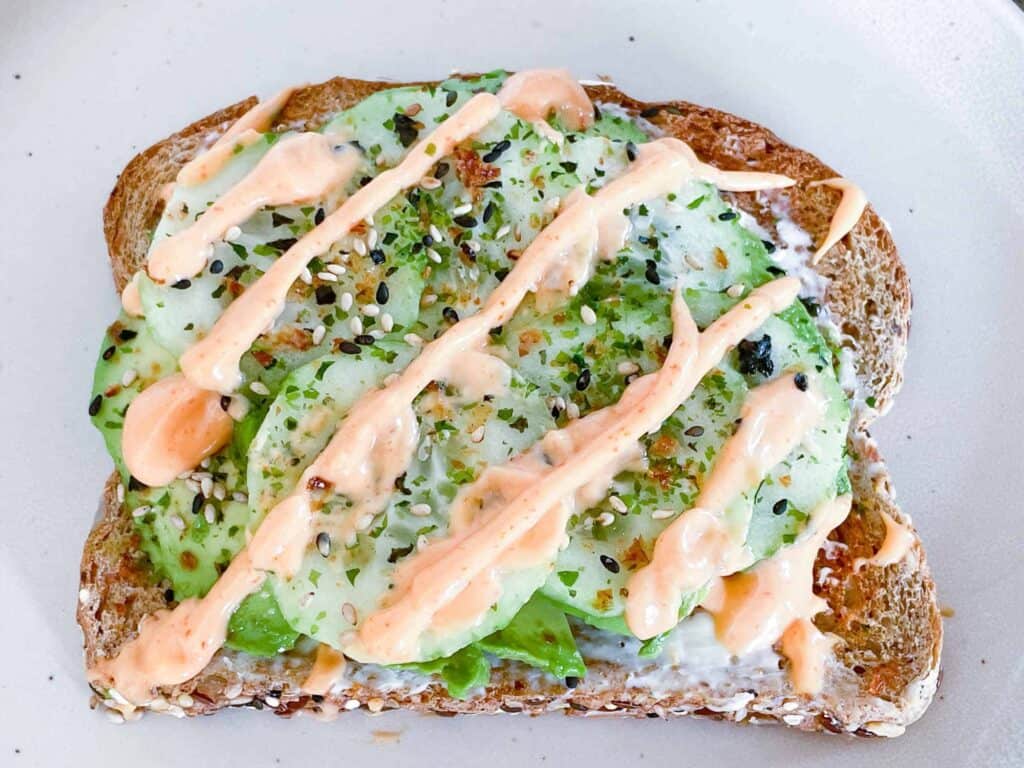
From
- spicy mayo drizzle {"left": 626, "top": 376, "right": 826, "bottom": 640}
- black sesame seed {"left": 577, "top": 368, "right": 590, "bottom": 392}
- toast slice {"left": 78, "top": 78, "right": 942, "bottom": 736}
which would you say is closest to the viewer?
spicy mayo drizzle {"left": 626, "top": 376, "right": 826, "bottom": 640}

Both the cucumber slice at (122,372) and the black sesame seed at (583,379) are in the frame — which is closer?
the black sesame seed at (583,379)

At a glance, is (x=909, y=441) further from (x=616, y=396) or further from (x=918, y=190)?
(x=616, y=396)

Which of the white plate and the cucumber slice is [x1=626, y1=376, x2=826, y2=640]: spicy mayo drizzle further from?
the cucumber slice

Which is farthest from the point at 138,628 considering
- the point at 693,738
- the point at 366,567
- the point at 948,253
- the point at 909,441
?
the point at 948,253

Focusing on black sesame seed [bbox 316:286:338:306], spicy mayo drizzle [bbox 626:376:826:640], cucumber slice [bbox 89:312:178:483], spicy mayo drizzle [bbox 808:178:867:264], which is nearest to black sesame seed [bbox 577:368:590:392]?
spicy mayo drizzle [bbox 626:376:826:640]

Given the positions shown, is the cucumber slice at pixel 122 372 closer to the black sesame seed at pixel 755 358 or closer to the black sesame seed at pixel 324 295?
the black sesame seed at pixel 324 295

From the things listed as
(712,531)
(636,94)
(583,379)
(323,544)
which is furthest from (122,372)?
(636,94)

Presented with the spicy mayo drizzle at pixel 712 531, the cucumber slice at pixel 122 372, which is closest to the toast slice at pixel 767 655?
the cucumber slice at pixel 122 372
